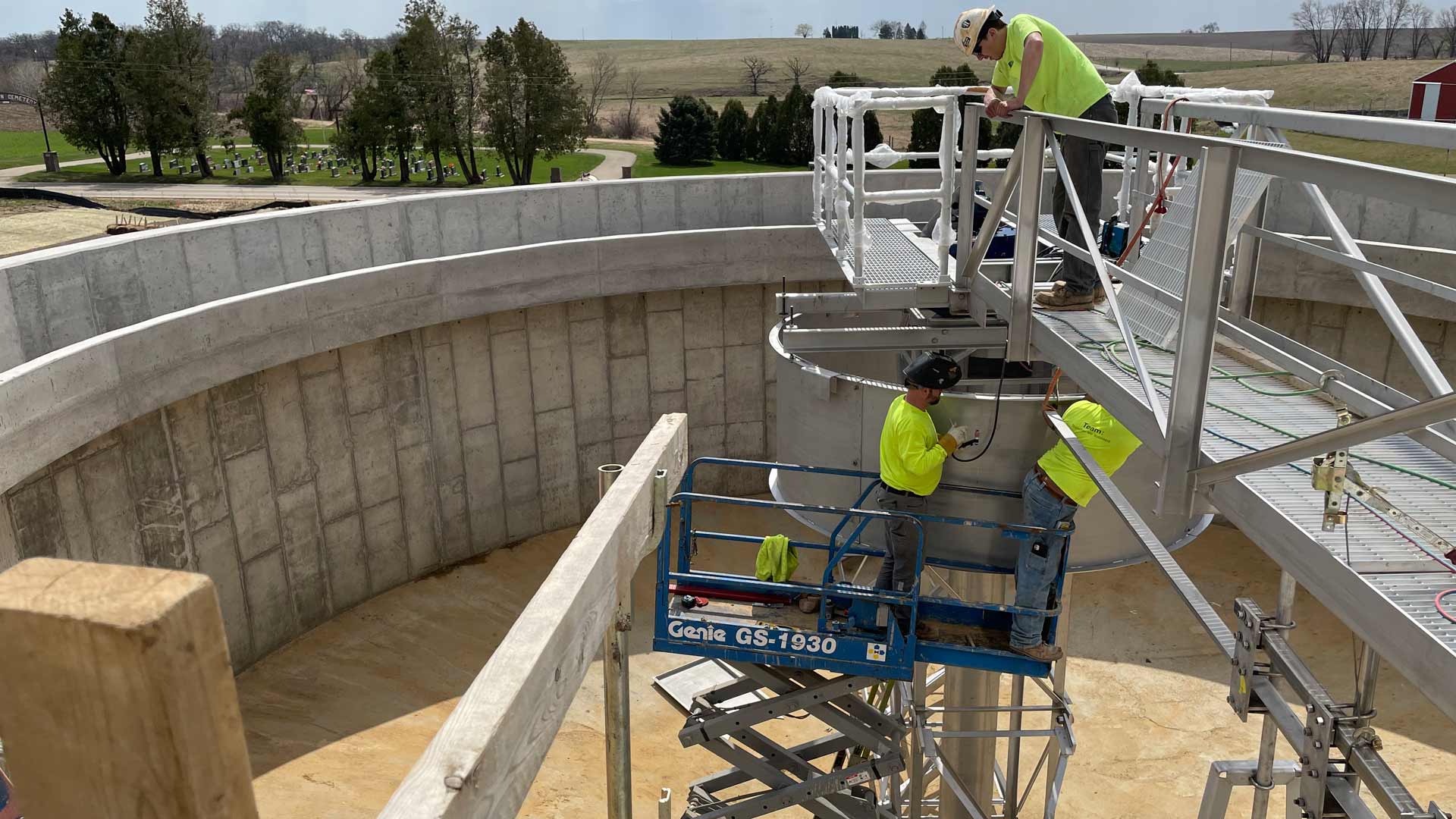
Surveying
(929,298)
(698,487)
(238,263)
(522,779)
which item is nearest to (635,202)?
(698,487)

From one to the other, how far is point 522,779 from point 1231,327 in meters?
4.88

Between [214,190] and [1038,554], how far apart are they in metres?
44.5

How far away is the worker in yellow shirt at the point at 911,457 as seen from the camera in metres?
7.49

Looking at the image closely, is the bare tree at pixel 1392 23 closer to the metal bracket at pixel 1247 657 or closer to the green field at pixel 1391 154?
the green field at pixel 1391 154

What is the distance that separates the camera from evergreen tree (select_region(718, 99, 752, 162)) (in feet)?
167

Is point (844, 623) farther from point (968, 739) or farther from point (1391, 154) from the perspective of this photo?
point (1391, 154)

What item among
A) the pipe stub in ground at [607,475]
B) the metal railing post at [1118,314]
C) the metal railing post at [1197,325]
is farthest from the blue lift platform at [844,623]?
the pipe stub in ground at [607,475]

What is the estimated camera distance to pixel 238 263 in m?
13.4

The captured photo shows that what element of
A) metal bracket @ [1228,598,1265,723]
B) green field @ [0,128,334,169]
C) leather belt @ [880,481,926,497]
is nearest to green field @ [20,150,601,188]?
green field @ [0,128,334,169]

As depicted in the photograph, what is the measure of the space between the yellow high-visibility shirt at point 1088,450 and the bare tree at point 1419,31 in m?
96.2

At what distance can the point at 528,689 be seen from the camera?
7.39 feet

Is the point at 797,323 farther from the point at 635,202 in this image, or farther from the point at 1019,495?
the point at 635,202

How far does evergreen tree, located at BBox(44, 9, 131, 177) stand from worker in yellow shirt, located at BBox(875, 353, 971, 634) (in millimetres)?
50484

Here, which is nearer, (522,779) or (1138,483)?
(522,779)
